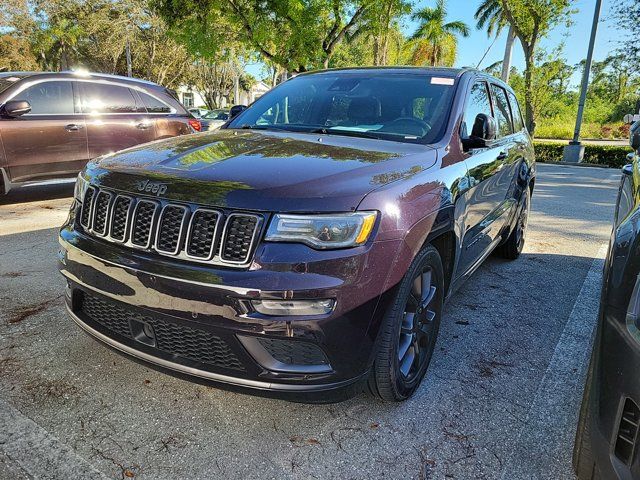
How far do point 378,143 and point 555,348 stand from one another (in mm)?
1799

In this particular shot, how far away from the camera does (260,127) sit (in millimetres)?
3395

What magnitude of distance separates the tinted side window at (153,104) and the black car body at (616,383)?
7.18 meters

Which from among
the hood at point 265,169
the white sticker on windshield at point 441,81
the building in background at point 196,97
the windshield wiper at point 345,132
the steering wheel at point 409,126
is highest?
the building in background at point 196,97

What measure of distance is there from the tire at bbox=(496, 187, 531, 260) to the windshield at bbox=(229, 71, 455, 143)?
86.4 inches

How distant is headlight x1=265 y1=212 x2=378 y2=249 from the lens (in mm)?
1907

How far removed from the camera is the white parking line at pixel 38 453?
Answer: 1932mm

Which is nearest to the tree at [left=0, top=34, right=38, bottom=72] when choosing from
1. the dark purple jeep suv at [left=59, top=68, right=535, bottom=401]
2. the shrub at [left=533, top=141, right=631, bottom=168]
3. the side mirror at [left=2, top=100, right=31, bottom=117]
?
the side mirror at [left=2, top=100, right=31, bottom=117]

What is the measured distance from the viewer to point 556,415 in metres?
2.48

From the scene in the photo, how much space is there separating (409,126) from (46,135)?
5.35m

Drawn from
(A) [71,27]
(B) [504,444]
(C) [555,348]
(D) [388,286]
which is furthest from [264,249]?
(A) [71,27]

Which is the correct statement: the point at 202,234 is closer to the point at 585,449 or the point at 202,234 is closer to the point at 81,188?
the point at 81,188

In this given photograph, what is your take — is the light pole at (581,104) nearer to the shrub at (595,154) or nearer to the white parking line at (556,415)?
the shrub at (595,154)

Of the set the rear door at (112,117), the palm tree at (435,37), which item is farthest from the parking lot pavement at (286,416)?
the palm tree at (435,37)

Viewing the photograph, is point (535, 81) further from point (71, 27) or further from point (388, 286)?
point (71, 27)
